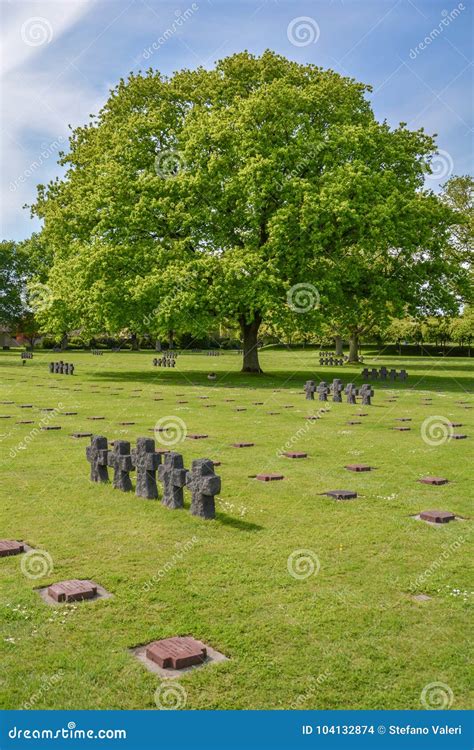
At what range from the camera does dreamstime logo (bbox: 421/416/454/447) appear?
46.7ft

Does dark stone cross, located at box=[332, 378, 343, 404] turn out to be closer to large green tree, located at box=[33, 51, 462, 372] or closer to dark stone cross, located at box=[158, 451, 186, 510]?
large green tree, located at box=[33, 51, 462, 372]

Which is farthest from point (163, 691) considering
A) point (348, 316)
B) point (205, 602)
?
point (348, 316)

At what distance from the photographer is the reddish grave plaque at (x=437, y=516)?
25.9ft

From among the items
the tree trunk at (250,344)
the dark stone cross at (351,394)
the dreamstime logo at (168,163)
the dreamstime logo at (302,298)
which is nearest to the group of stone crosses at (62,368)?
the tree trunk at (250,344)

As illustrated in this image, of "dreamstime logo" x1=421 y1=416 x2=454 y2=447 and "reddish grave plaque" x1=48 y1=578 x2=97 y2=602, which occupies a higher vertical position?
"dreamstime logo" x1=421 y1=416 x2=454 y2=447

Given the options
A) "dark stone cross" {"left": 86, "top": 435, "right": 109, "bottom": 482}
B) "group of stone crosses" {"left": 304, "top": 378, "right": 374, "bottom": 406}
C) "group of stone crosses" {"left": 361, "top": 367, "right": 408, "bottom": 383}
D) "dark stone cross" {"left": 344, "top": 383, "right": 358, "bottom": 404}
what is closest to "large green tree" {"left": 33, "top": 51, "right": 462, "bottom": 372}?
"group of stone crosses" {"left": 361, "top": 367, "right": 408, "bottom": 383}

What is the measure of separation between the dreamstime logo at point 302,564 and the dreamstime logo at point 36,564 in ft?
7.76

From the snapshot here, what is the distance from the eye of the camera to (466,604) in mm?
5480

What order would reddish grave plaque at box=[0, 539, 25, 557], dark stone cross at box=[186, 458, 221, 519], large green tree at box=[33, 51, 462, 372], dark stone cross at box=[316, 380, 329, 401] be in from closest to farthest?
reddish grave plaque at box=[0, 539, 25, 557] < dark stone cross at box=[186, 458, 221, 519] < dark stone cross at box=[316, 380, 329, 401] < large green tree at box=[33, 51, 462, 372]

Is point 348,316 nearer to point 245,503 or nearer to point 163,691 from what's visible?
point 245,503
